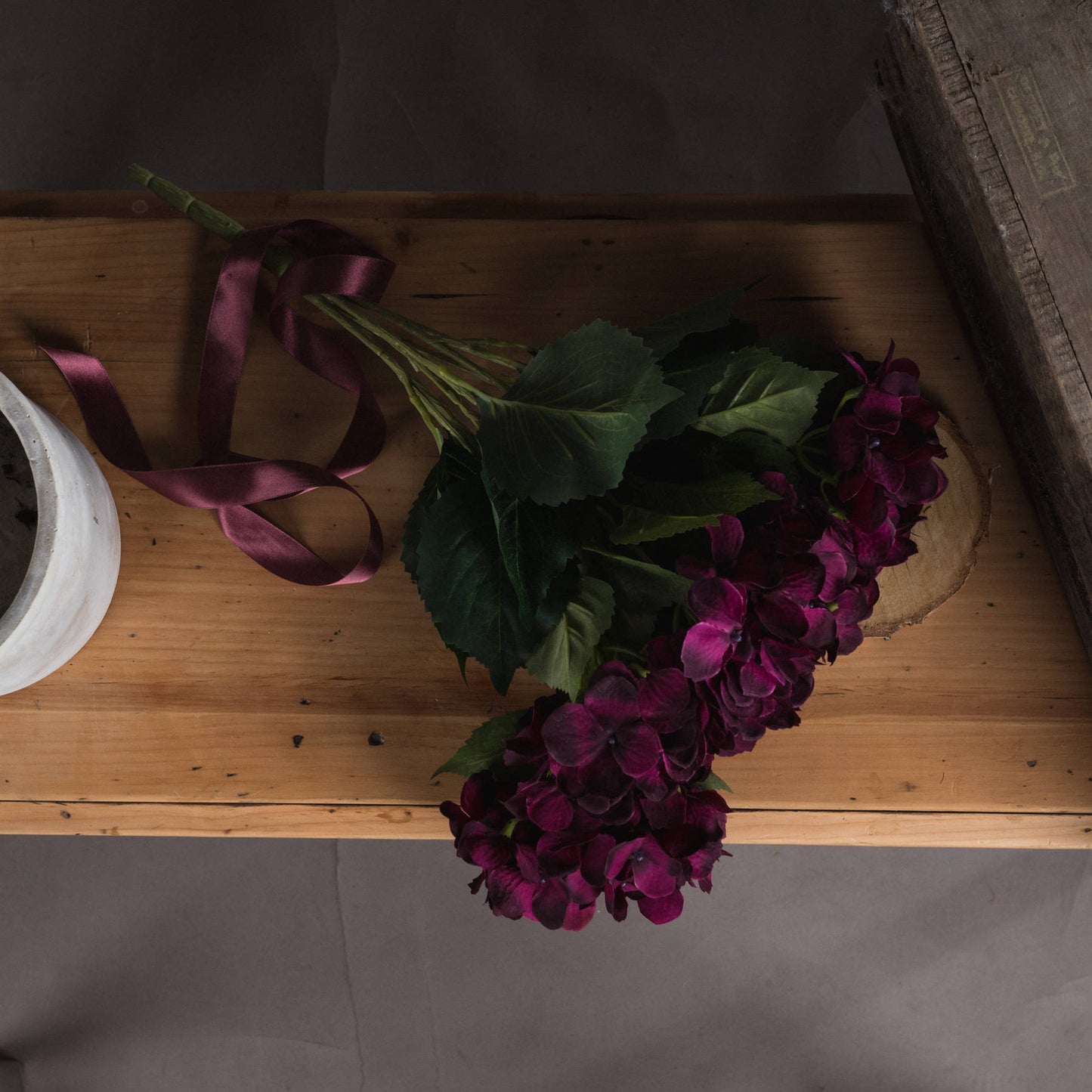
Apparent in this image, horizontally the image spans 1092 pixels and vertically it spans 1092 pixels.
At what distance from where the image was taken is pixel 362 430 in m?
0.63

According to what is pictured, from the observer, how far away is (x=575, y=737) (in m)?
0.45

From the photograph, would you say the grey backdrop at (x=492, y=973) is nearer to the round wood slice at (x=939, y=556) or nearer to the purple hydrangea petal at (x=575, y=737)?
the round wood slice at (x=939, y=556)

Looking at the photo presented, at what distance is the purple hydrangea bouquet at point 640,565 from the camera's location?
0.45 metres

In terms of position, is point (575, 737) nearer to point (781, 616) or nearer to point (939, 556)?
point (781, 616)

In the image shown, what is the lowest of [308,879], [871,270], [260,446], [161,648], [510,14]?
[308,879]

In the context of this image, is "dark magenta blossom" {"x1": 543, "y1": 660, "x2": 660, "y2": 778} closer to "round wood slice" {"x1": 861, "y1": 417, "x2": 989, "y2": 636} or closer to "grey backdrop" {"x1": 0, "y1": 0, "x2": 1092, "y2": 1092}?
"round wood slice" {"x1": 861, "y1": 417, "x2": 989, "y2": 636}

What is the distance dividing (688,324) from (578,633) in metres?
0.20

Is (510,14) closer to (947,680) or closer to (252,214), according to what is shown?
(252,214)

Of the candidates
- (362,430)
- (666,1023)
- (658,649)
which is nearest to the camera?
(658,649)

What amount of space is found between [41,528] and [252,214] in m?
0.32

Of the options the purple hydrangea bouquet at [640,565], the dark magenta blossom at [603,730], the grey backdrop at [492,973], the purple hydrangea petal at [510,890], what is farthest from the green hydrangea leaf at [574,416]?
the grey backdrop at [492,973]

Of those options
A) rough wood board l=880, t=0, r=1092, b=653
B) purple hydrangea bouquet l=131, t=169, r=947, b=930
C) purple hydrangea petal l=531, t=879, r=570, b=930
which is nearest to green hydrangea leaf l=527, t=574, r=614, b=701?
purple hydrangea bouquet l=131, t=169, r=947, b=930

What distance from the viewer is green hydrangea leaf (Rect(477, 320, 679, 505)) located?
453mm

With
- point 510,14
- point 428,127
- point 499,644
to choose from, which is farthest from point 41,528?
point 510,14
